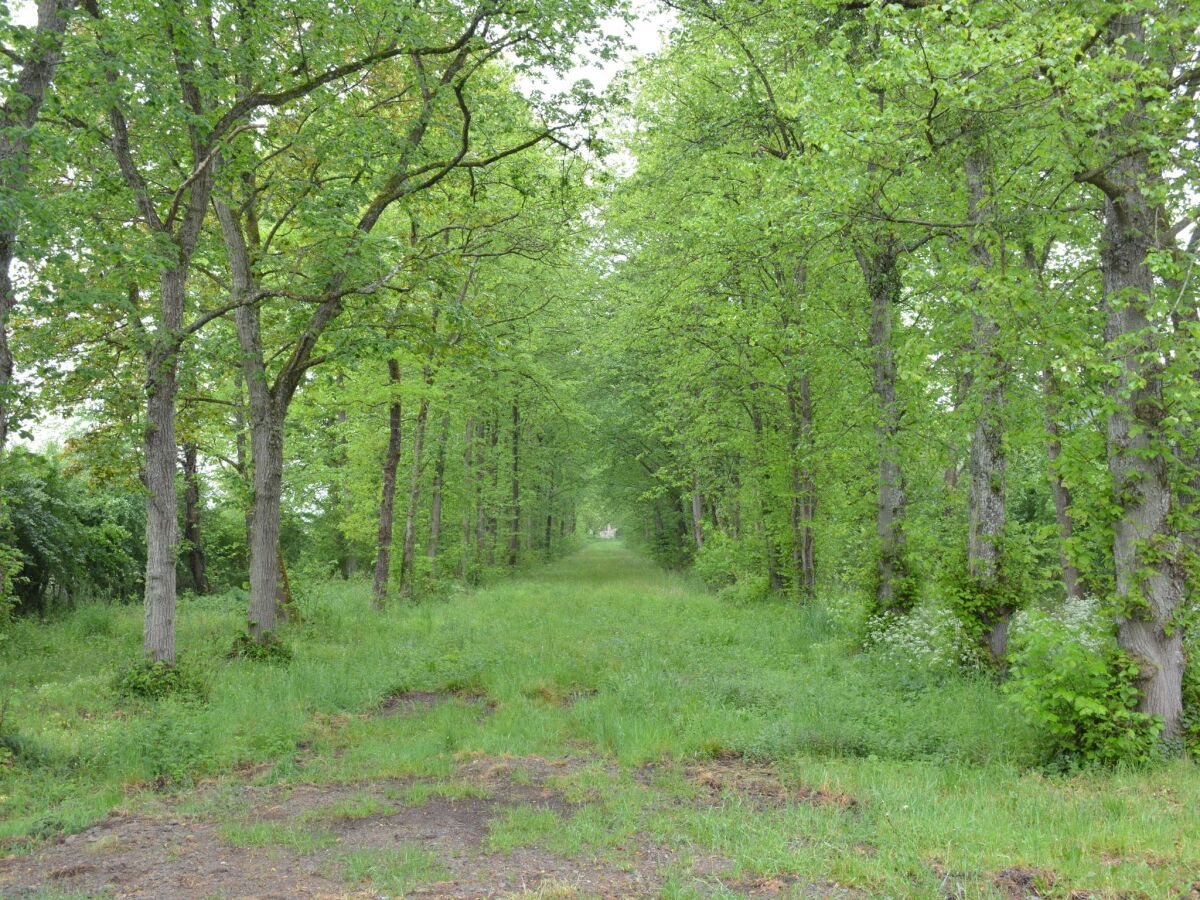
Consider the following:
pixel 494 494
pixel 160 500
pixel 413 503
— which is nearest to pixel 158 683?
pixel 160 500

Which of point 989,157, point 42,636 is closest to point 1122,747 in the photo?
point 989,157

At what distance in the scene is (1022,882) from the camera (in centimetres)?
467

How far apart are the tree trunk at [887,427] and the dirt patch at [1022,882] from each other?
8077 mm

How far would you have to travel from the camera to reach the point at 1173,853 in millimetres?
4891

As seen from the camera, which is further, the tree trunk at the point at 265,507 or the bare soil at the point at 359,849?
the tree trunk at the point at 265,507

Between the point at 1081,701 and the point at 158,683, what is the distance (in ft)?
33.6

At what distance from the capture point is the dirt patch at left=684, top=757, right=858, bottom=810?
245 inches

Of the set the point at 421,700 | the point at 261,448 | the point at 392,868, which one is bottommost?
the point at 421,700

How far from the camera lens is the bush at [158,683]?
31.1ft

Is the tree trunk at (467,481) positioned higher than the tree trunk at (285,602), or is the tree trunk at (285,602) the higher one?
the tree trunk at (467,481)

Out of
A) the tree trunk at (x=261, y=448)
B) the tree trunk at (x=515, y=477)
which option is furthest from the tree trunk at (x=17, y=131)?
the tree trunk at (x=515, y=477)

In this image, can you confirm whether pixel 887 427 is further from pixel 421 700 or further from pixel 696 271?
pixel 421 700

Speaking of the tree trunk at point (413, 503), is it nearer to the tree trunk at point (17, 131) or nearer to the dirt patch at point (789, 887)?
the tree trunk at point (17, 131)

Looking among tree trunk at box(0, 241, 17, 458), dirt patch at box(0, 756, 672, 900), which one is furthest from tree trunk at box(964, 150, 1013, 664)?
tree trunk at box(0, 241, 17, 458)
